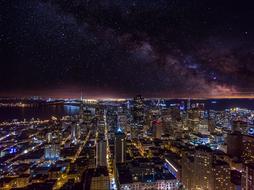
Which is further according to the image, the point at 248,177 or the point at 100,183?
the point at 100,183

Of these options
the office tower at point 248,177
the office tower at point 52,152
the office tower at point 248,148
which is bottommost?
the office tower at point 52,152

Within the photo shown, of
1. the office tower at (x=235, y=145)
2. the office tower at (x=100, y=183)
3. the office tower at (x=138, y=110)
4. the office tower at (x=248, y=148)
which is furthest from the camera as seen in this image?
the office tower at (x=138, y=110)

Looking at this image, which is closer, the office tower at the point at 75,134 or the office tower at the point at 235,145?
the office tower at the point at 235,145

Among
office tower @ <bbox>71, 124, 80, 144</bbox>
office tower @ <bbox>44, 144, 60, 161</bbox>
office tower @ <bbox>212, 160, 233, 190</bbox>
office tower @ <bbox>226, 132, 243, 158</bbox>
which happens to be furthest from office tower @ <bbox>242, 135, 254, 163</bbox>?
office tower @ <bbox>71, 124, 80, 144</bbox>

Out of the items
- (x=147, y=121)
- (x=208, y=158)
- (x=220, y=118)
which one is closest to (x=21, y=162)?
(x=208, y=158)

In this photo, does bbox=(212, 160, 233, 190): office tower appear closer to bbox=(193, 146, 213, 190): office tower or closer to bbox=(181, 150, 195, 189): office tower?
bbox=(193, 146, 213, 190): office tower

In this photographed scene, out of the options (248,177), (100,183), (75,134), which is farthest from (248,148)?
(75,134)

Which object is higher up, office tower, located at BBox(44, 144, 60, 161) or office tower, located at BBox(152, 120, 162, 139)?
office tower, located at BBox(152, 120, 162, 139)

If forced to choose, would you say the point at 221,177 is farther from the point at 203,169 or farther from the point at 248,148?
the point at 248,148

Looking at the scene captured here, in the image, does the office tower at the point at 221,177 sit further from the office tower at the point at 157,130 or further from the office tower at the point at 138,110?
the office tower at the point at 138,110

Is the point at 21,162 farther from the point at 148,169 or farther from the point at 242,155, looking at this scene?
the point at 242,155

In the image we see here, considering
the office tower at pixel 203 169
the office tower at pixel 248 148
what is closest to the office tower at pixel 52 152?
the office tower at pixel 203 169
